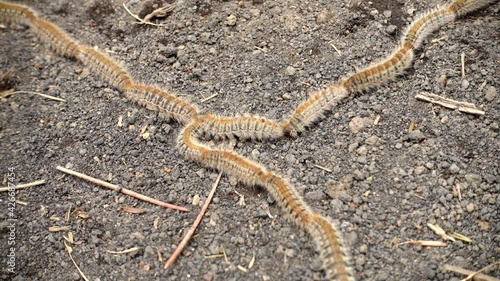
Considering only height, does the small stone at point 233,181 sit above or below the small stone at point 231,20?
below

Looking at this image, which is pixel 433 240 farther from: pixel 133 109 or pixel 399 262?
pixel 133 109

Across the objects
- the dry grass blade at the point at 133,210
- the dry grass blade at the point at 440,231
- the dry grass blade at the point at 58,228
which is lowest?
the dry grass blade at the point at 58,228

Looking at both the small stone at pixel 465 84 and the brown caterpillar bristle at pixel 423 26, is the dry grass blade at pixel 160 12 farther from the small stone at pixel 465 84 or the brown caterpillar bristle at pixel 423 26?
the small stone at pixel 465 84

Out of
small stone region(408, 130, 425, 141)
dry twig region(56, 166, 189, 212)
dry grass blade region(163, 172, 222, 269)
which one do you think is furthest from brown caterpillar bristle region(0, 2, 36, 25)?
small stone region(408, 130, 425, 141)

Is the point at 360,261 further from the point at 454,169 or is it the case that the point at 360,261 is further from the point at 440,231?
the point at 454,169

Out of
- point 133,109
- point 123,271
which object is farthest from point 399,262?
point 133,109

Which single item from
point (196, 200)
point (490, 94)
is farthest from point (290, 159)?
point (490, 94)

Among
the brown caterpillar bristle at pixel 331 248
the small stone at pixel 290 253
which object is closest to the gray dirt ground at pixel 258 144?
the small stone at pixel 290 253
